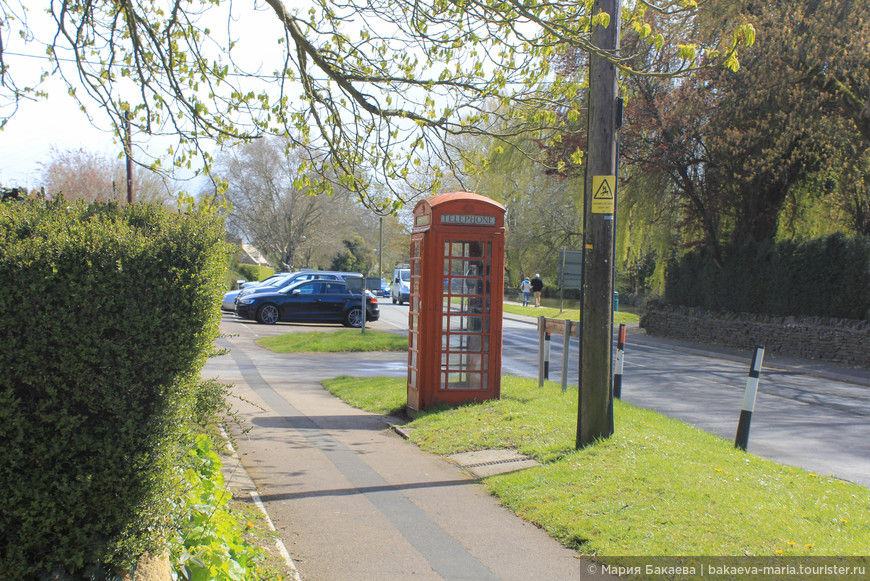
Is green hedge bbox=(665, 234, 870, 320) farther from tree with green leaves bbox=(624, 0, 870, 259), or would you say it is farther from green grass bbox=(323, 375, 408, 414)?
green grass bbox=(323, 375, 408, 414)

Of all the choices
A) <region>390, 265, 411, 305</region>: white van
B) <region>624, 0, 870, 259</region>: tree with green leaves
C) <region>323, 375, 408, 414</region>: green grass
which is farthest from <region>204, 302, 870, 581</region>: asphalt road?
<region>390, 265, 411, 305</region>: white van

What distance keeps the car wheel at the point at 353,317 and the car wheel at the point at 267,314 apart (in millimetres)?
2609

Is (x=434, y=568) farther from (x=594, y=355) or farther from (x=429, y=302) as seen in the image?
(x=429, y=302)

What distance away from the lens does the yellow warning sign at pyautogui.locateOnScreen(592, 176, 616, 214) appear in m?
6.96

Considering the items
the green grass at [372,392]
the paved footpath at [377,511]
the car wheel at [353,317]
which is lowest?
the green grass at [372,392]

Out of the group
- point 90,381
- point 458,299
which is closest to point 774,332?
point 458,299

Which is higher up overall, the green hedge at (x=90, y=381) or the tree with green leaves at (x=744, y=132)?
the tree with green leaves at (x=744, y=132)

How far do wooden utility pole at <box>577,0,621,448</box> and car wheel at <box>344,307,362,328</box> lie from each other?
2034 centimetres

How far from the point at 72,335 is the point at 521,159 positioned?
24.4 metres

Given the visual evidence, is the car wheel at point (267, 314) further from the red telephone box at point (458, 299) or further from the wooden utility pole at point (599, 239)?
the wooden utility pole at point (599, 239)

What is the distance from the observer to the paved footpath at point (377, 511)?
4633mm

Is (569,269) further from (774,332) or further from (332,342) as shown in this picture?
(332,342)

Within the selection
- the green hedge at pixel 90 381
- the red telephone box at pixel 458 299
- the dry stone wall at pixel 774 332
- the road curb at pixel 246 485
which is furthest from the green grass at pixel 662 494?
the dry stone wall at pixel 774 332

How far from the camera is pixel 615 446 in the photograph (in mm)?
6891
